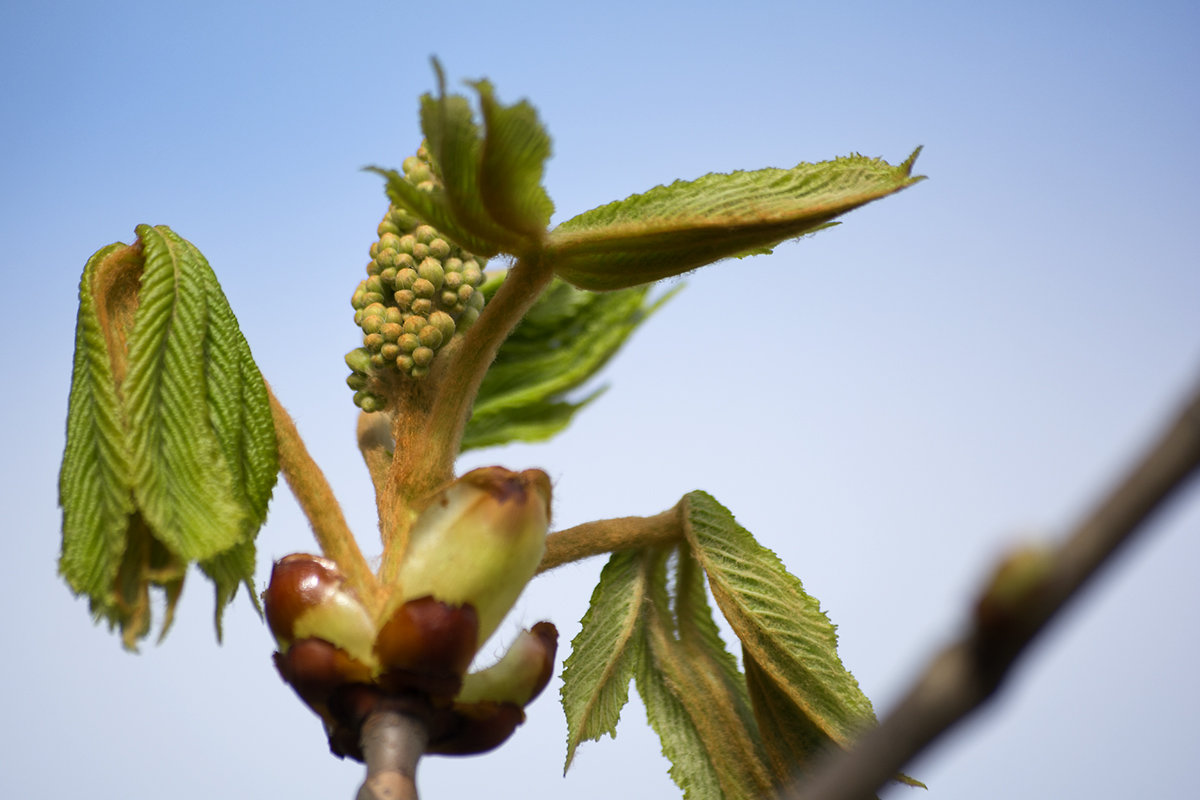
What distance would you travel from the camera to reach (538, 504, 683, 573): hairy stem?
1179 millimetres

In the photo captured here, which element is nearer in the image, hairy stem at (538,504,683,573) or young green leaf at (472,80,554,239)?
young green leaf at (472,80,554,239)

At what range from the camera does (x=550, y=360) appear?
1.48m

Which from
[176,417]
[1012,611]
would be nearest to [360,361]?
[176,417]

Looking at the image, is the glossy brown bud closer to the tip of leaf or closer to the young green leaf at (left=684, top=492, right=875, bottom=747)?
the young green leaf at (left=684, top=492, right=875, bottom=747)

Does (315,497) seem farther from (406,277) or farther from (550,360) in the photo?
(550,360)

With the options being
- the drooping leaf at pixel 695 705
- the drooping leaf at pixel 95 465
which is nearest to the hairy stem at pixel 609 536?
the drooping leaf at pixel 695 705

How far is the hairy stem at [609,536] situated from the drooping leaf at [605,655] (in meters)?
0.03

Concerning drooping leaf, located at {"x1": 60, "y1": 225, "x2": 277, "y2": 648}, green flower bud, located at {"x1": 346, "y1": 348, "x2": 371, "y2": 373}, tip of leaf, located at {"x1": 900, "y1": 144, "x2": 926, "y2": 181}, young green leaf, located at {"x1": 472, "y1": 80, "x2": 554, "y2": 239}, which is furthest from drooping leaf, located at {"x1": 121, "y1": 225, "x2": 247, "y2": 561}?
tip of leaf, located at {"x1": 900, "y1": 144, "x2": 926, "y2": 181}

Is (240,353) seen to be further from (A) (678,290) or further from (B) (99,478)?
(A) (678,290)

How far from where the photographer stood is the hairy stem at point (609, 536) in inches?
46.4

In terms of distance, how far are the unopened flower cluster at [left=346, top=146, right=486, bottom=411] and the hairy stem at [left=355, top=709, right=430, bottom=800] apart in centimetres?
37

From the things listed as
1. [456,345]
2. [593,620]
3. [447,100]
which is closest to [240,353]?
[456,345]

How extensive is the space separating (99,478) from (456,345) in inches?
14.8

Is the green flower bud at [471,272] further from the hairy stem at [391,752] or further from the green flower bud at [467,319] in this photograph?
the hairy stem at [391,752]
